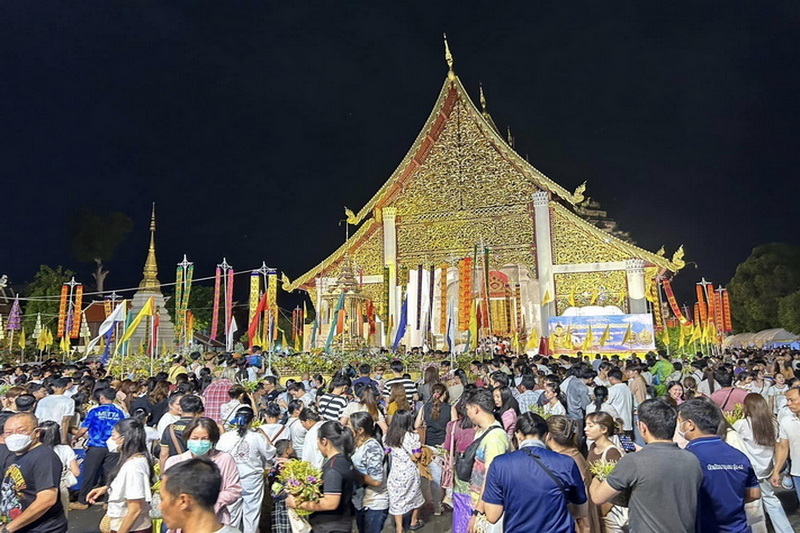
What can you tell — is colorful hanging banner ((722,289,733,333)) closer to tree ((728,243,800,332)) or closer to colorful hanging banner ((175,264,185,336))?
tree ((728,243,800,332))

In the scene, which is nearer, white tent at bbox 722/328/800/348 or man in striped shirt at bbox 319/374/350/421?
man in striped shirt at bbox 319/374/350/421

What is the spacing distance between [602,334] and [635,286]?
4.07 meters

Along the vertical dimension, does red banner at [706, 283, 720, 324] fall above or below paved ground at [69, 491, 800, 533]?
above

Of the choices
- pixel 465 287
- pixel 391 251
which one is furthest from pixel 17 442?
pixel 391 251

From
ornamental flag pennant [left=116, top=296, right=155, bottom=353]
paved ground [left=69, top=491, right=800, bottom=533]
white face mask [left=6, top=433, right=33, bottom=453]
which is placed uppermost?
ornamental flag pennant [left=116, top=296, right=155, bottom=353]

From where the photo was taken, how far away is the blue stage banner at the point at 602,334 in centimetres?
A: 1791

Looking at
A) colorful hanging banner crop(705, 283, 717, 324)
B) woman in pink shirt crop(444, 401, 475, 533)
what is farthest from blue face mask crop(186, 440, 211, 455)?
colorful hanging banner crop(705, 283, 717, 324)

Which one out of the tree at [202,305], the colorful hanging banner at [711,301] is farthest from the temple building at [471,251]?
the tree at [202,305]

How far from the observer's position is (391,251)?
966 inches

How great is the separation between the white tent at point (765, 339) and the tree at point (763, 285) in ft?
2.64

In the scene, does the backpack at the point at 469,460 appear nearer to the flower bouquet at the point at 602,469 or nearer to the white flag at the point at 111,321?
the flower bouquet at the point at 602,469

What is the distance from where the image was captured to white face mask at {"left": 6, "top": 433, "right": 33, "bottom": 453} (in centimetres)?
350

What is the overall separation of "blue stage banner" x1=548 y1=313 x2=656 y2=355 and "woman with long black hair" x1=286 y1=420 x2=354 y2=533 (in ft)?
51.8

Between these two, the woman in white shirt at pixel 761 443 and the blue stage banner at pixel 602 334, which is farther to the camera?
the blue stage banner at pixel 602 334
